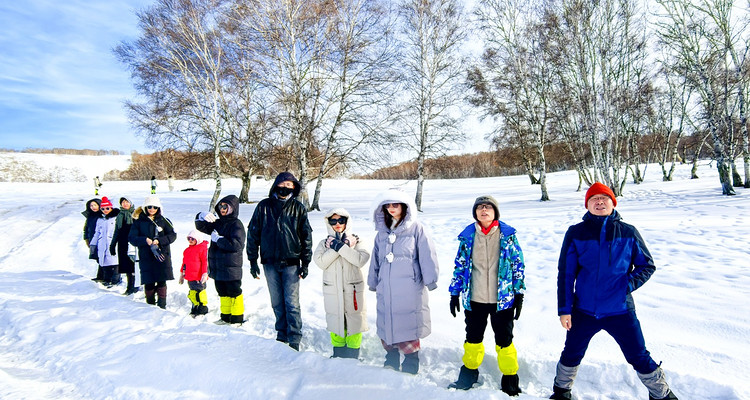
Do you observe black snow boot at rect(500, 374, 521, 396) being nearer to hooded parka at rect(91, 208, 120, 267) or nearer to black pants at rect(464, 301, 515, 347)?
black pants at rect(464, 301, 515, 347)

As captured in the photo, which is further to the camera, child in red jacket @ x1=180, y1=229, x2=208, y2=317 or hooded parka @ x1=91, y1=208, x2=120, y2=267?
hooded parka @ x1=91, y1=208, x2=120, y2=267

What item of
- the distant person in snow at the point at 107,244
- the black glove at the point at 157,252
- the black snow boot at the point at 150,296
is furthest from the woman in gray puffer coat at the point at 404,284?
the distant person in snow at the point at 107,244

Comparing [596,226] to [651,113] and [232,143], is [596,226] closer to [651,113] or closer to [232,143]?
[232,143]

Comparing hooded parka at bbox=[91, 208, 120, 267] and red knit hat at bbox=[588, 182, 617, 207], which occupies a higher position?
red knit hat at bbox=[588, 182, 617, 207]

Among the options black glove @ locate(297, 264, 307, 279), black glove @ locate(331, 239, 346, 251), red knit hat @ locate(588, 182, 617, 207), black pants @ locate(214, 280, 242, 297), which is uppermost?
red knit hat @ locate(588, 182, 617, 207)

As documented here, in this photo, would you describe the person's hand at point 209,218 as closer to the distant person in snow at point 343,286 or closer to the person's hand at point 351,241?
the distant person in snow at point 343,286

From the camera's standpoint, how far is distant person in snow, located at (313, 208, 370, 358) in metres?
3.38

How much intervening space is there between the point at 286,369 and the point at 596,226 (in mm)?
2533

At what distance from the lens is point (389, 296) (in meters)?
3.13

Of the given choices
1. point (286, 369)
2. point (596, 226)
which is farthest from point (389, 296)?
point (596, 226)

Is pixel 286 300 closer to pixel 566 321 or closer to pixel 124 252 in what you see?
pixel 566 321

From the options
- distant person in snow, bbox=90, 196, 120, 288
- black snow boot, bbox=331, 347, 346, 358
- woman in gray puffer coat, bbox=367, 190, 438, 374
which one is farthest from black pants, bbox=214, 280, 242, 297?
distant person in snow, bbox=90, 196, 120, 288

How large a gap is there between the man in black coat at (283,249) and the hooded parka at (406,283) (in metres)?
1.02

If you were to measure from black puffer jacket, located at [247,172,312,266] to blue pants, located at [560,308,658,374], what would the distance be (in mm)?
2457
